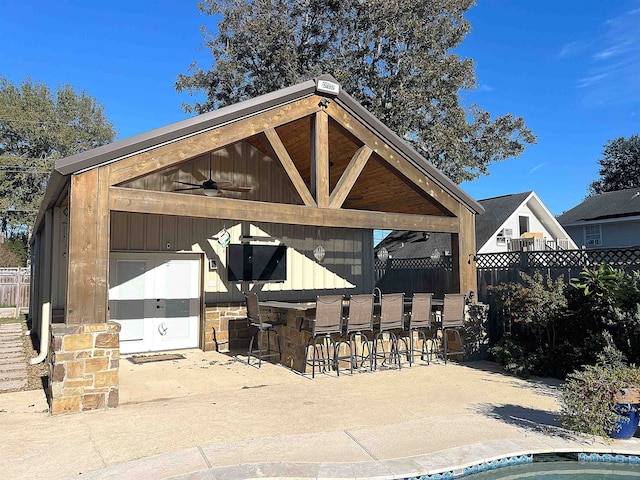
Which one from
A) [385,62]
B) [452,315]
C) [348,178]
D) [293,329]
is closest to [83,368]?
[293,329]

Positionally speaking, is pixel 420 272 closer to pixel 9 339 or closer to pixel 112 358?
pixel 112 358

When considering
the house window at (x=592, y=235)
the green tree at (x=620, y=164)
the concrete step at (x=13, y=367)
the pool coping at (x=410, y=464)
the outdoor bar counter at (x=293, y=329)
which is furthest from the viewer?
the green tree at (x=620, y=164)

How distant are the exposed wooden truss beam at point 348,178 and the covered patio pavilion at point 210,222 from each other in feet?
0.07

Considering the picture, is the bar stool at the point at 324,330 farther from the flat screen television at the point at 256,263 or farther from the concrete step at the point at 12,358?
the concrete step at the point at 12,358

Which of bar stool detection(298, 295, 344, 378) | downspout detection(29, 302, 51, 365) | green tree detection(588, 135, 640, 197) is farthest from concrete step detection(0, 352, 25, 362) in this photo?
green tree detection(588, 135, 640, 197)

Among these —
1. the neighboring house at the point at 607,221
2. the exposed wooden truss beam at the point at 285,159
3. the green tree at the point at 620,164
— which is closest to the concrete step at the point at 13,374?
the exposed wooden truss beam at the point at 285,159

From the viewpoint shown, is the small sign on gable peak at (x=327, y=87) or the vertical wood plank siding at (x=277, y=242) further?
the vertical wood plank siding at (x=277, y=242)

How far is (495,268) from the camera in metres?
8.69

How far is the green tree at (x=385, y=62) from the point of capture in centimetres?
1702

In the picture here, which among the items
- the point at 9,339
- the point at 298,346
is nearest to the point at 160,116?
the point at 9,339

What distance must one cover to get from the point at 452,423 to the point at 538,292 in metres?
3.24

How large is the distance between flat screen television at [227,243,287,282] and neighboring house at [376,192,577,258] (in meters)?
9.84

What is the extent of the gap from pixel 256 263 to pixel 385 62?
11127 mm

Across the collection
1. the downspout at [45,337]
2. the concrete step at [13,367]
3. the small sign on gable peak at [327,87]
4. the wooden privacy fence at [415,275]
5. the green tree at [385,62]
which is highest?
the green tree at [385,62]
